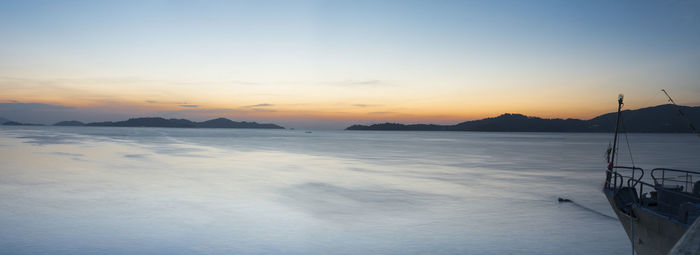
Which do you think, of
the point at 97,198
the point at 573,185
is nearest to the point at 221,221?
the point at 97,198

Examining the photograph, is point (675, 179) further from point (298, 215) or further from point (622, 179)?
point (298, 215)

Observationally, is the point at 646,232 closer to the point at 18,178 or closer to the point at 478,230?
the point at 478,230

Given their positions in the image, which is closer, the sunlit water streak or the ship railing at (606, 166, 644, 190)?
the sunlit water streak

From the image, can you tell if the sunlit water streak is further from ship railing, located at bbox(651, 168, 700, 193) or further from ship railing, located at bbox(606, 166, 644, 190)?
ship railing, located at bbox(651, 168, 700, 193)

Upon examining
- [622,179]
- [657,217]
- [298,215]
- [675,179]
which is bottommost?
[298,215]

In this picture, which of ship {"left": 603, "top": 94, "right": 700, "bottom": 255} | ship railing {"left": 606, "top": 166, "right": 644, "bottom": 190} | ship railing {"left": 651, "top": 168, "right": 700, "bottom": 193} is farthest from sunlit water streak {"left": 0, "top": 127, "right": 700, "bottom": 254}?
ship railing {"left": 651, "top": 168, "right": 700, "bottom": 193}

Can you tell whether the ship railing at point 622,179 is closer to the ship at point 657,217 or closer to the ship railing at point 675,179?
the ship at point 657,217

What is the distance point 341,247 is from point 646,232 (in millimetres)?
7314

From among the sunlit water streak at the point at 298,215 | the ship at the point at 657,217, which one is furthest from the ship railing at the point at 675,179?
the sunlit water streak at the point at 298,215

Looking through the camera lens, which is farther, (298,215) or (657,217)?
(298,215)

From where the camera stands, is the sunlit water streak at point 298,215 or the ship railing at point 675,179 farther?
the ship railing at point 675,179

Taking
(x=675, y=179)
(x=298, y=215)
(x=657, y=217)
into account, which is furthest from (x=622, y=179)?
(x=675, y=179)

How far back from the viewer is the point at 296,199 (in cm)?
1827

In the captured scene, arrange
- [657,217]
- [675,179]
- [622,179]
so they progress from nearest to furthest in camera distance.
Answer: [657,217]
[622,179]
[675,179]
